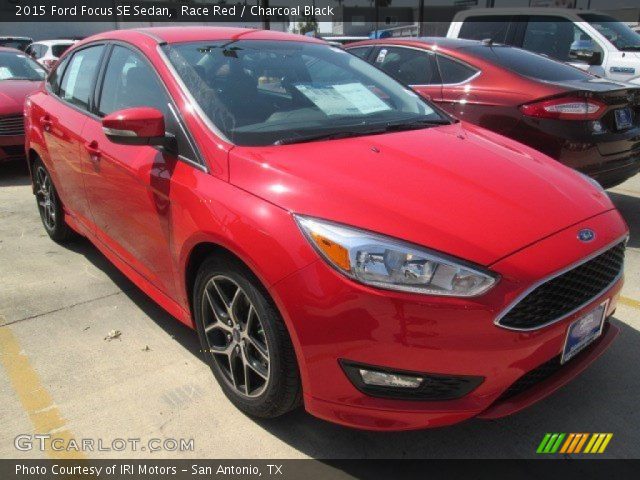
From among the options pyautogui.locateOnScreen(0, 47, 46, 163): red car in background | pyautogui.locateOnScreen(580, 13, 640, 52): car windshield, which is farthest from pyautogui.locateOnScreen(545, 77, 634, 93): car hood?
pyautogui.locateOnScreen(0, 47, 46, 163): red car in background

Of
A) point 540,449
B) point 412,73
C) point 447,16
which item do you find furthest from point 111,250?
point 447,16

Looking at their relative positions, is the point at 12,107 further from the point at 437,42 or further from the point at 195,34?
the point at 437,42

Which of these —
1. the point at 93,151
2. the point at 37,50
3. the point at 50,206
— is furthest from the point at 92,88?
the point at 37,50

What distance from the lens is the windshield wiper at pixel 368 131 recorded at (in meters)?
2.44

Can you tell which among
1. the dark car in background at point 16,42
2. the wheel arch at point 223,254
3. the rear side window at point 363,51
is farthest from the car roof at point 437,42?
the dark car in background at point 16,42

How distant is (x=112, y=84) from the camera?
10.6 ft

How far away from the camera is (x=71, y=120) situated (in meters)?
3.53

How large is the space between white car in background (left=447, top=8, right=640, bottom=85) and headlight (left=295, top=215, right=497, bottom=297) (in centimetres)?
598

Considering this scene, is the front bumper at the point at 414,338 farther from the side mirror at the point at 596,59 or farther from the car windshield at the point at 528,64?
the side mirror at the point at 596,59

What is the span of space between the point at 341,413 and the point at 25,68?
845 centimetres

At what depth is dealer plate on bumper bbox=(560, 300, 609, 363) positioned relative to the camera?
6.66 feet

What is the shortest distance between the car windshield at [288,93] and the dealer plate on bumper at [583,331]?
128cm

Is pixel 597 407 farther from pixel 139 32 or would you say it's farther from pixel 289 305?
pixel 139 32

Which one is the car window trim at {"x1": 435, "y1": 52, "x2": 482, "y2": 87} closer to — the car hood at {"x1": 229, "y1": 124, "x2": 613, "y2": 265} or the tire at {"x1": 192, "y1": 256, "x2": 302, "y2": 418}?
the car hood at {"x1": 229, "y1": 124, "x2": 613, "y2": 265}
